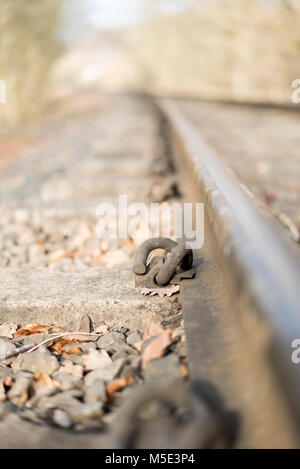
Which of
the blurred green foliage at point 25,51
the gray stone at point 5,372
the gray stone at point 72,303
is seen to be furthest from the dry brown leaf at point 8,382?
the blurred green foliage at point 25,51

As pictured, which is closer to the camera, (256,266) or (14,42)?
(256,266)

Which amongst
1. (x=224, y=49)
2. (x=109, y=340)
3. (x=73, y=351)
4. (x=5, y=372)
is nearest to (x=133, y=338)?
(x=109, y=340)

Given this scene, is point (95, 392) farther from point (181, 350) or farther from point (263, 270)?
point (263, 270)

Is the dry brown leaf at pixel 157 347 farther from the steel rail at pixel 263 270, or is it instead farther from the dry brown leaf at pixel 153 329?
the steel rail at pixel 263 270

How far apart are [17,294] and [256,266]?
0.99 metres

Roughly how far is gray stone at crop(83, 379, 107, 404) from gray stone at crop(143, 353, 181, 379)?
0.12 meters

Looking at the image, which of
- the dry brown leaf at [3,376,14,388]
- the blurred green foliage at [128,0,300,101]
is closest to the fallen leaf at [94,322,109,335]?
the dry brown leaf at [3,376,14,388]

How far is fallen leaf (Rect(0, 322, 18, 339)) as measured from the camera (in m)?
1.66

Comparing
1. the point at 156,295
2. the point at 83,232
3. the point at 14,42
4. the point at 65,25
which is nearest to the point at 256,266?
the point at 156,295

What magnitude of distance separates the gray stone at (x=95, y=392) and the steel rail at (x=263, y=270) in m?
0.42

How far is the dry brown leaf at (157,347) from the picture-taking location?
1387mm

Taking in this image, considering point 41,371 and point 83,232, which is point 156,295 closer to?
point 41,371

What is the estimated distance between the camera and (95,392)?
1289 millimetres
